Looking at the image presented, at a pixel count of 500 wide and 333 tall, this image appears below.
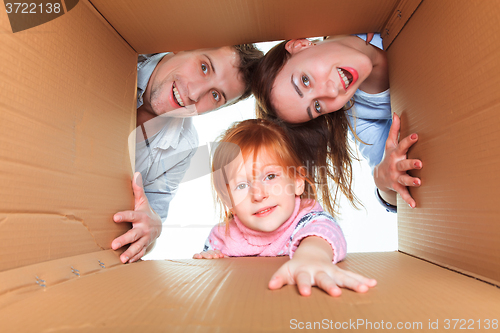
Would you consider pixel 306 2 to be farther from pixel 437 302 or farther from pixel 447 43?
pixel 437 302

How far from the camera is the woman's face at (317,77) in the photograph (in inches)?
37.1

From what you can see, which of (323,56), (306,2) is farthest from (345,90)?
(306,2)

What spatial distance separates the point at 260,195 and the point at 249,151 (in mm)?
145

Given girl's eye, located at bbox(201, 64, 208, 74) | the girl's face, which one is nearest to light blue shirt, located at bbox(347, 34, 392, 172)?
the girl's face

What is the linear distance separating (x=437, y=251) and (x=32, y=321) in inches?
25.0

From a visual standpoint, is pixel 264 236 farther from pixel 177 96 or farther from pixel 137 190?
pixel 177 96

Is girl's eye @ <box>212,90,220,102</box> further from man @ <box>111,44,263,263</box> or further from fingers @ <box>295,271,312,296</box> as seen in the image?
fingers @ <box>295,271,312,296</box>

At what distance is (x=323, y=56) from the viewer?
953 mm

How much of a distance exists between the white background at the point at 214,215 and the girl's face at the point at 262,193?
30 cm

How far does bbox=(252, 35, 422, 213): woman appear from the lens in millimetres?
857

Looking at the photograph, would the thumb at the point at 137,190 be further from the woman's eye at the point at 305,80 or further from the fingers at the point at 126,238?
the woman's eye at the point at 305,80

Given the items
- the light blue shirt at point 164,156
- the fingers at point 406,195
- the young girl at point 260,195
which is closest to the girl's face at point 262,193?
the young girl at point 260,195

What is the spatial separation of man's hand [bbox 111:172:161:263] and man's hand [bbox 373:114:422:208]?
600 millimetres

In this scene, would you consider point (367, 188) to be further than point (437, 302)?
Yes
